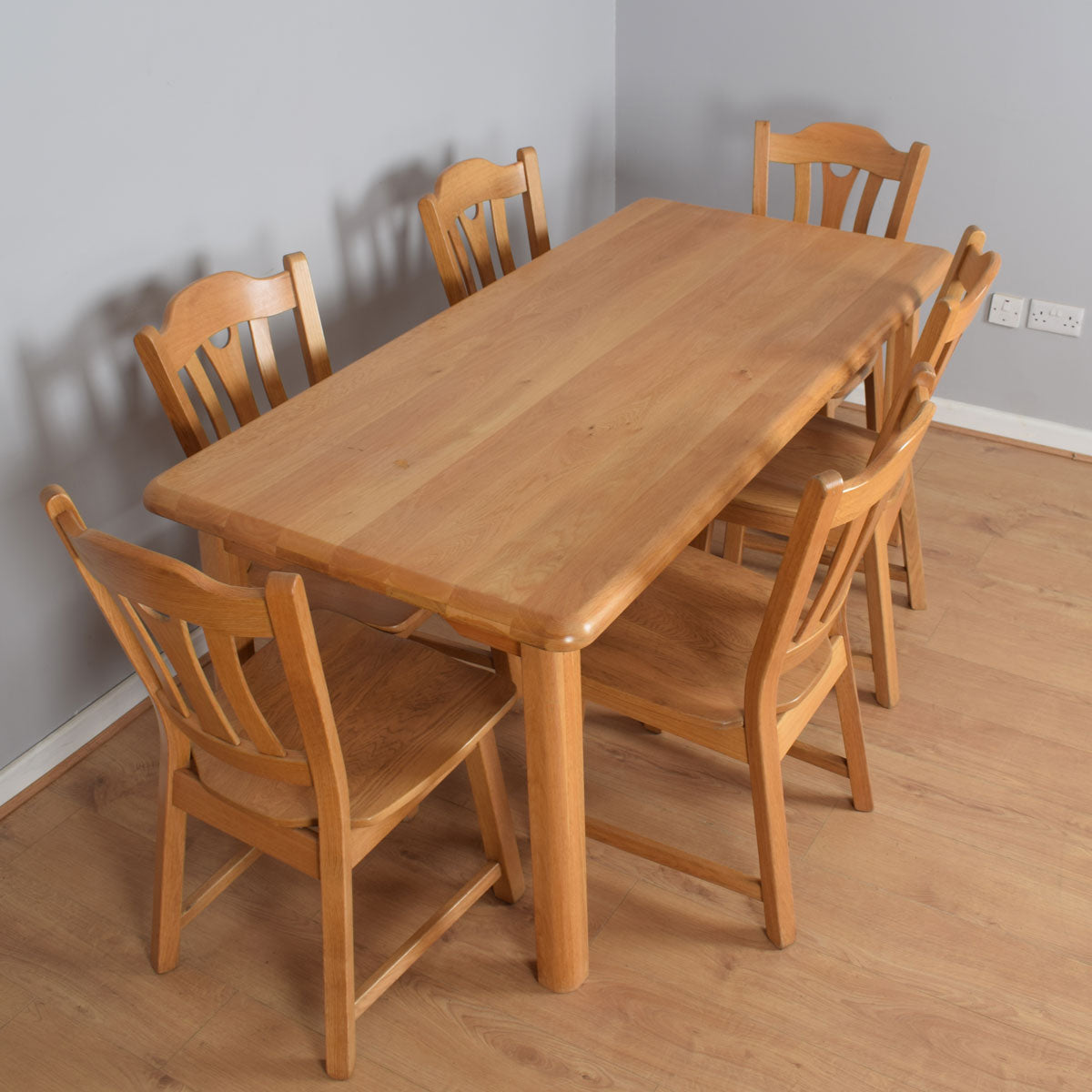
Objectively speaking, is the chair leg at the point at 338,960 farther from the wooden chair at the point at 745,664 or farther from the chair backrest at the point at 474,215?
the chair backrest at the point at 474,215

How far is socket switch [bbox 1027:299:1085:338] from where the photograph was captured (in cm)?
296

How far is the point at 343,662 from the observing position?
1.80 m

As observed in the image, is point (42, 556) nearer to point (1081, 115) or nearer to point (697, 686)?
point (697, 686)

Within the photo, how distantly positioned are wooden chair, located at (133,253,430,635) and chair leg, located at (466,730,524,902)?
0.30 m

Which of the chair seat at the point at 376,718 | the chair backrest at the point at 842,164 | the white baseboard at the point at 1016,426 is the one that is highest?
Answer: the chair backrest at the point at 842,164

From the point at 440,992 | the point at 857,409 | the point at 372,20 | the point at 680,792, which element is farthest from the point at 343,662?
the point at 857,409

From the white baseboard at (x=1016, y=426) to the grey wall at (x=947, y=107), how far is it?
0.03m

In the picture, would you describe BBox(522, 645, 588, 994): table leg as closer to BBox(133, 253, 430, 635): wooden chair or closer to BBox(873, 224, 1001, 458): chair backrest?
BBox(133, 253, 430, 635): wooden chair

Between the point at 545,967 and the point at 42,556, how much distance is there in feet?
3.93

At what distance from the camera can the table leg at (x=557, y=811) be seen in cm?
150

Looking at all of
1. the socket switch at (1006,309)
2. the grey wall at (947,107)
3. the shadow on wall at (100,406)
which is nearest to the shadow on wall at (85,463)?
the shadow on wall at (100,406)

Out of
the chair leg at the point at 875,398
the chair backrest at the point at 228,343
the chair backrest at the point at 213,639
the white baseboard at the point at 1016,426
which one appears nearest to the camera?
the chair backrest at the point at 213,639

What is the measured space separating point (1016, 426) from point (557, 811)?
211cm

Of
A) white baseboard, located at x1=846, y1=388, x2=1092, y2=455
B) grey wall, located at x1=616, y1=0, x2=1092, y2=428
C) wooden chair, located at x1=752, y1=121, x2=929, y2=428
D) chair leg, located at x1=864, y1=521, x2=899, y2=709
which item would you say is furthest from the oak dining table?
white baseboard, located at x1=846, y1=388, x2=1092, y2=455
